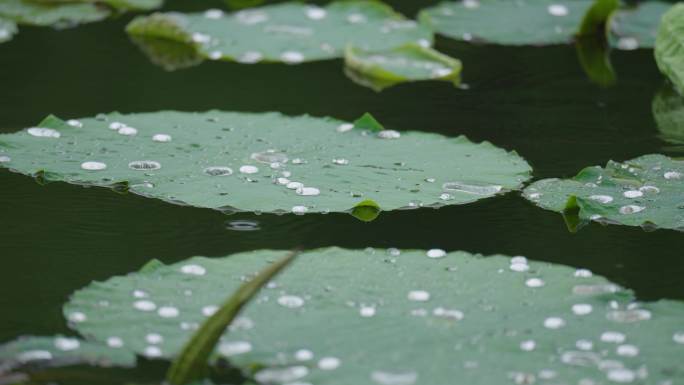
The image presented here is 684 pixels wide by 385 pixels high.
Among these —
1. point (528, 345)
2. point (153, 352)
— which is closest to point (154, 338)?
point (153, 352)

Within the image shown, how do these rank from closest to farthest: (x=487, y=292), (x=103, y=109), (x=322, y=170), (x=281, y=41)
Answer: (x=487, y=292) < (x=322, y=170) < (x=103, y=109) < (x=281, y=41)

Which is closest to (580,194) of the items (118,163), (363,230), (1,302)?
(363,230)

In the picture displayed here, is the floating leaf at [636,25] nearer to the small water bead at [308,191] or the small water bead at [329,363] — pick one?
the small water bead at [308,191]

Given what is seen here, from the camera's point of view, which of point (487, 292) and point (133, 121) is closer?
point (487, 292)

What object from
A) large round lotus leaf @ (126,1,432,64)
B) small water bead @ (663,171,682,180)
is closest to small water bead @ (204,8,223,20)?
large round lotus leaf @ (126,1,432,64)

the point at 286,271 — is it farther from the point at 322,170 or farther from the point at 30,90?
the point at 30,90

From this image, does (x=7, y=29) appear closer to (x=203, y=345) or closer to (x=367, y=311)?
(x=367, y=311)
